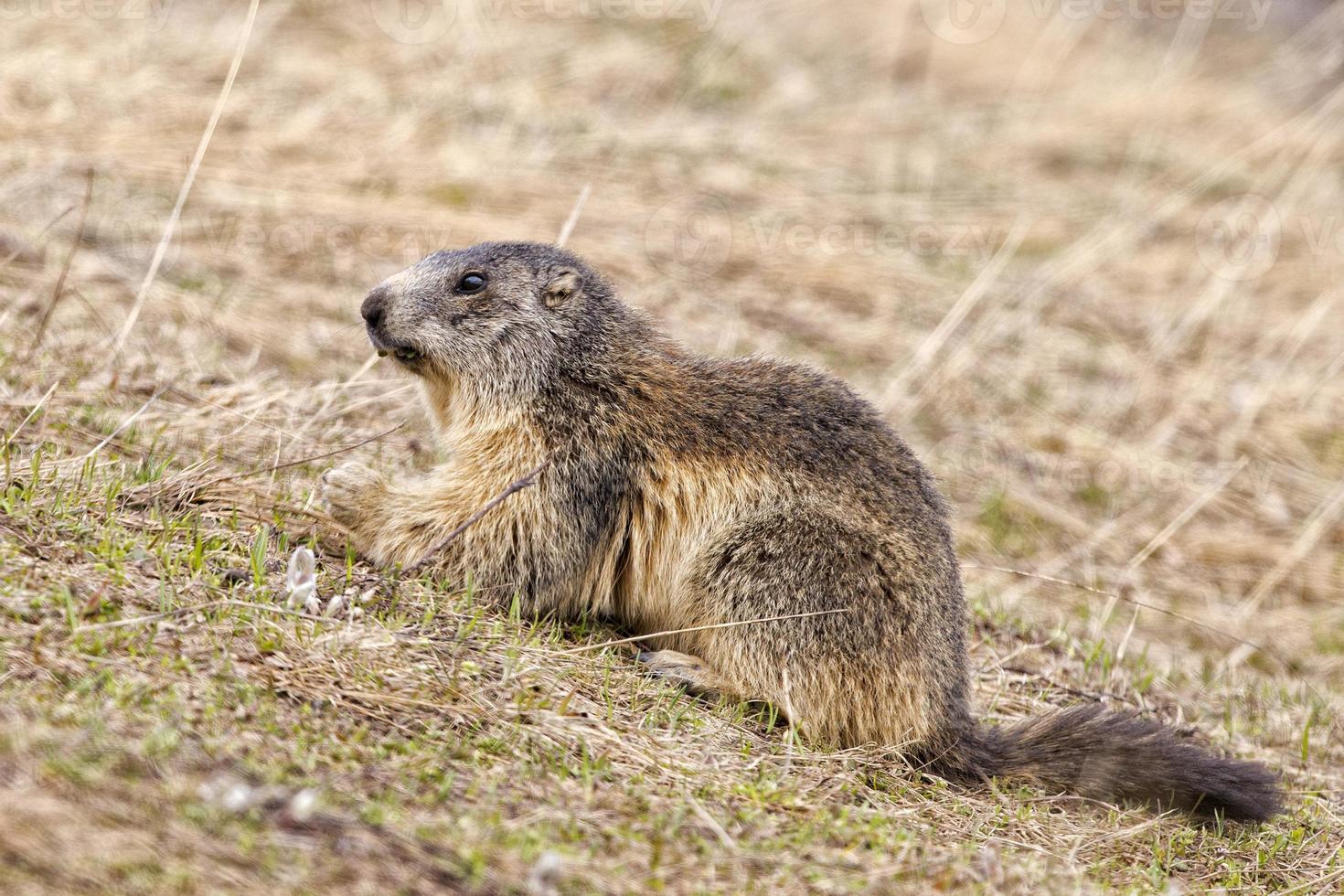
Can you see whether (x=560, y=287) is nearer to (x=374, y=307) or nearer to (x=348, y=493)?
(x=374, y=307)

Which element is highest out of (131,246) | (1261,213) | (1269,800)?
(1261,213)

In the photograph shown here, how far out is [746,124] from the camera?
14.2 meters

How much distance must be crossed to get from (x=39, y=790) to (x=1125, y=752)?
3.84m

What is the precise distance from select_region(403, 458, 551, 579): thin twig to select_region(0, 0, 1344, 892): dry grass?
0.43 feet

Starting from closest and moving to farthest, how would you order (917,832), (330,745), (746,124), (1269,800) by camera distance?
(330,745), (917,832), (1269,800), (746,124)

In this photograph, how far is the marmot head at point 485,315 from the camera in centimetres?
545

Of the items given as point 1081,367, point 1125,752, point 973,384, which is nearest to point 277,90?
point 973,384

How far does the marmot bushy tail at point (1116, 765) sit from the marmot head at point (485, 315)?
7.69 feet

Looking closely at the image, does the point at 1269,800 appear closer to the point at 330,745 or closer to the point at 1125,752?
the point at 1125,752

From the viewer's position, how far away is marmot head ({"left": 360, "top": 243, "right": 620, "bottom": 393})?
545 centimetres

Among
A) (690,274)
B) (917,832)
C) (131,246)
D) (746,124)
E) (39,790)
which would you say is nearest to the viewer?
(39,790)

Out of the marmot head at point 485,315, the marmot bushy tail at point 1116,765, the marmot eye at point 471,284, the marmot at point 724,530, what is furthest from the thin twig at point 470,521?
the marmot bushy tail at point 1116,765

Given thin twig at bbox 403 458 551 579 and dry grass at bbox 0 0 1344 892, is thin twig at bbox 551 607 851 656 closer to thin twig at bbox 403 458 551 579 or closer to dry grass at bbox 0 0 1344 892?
dry grass at bbox 0 0 1344 892

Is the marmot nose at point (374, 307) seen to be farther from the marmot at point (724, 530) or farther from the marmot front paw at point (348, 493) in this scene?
the marmot front paw at point (348, 493)
